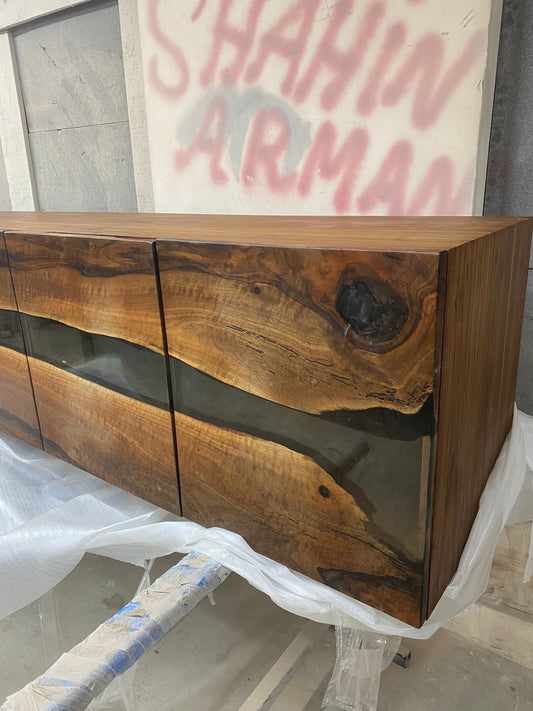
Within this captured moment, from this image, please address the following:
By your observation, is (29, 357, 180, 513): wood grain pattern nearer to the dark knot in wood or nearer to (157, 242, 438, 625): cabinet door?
(157, 242, 438, 625): cabinet door

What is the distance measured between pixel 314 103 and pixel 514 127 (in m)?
0.53

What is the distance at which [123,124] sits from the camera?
6.80ft

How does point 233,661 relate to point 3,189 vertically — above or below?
below

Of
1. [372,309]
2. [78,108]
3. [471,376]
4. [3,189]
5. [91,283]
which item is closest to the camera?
[372,309]

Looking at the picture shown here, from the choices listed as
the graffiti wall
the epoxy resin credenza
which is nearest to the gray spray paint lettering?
the graffiti wall

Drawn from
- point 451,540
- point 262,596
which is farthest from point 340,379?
point 262,596

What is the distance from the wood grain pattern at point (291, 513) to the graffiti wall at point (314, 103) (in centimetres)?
87

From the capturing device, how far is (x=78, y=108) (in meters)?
2.23

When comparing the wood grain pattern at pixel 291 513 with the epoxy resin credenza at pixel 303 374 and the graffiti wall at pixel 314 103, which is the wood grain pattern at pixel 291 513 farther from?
the graffiti wall at pixel 314 103

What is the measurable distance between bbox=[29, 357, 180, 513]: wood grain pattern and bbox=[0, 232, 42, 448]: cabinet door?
0.12ft

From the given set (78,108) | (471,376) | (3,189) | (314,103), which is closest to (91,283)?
(471,376)

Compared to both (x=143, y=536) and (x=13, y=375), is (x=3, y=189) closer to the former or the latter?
(x=13, y=375)

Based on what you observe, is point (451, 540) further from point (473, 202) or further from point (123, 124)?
point (123, 124)

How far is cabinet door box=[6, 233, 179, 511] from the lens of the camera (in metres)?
0.81
